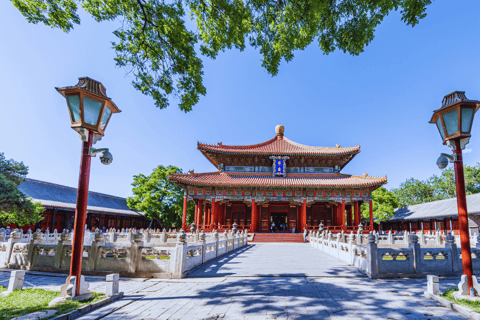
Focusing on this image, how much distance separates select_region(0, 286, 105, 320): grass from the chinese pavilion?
1633cm

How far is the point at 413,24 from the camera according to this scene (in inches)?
163

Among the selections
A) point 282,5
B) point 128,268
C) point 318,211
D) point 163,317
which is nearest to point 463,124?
point 282,5

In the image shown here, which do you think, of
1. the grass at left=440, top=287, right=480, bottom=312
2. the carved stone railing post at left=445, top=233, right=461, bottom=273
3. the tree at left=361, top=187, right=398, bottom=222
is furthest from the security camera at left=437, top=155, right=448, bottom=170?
the tree at left=361, top=187, right=398, bottom=222

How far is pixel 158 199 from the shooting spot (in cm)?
3177

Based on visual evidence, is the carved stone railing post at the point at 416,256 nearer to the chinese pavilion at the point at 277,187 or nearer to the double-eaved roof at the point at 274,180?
the chinese pavilion at the point at 277,187

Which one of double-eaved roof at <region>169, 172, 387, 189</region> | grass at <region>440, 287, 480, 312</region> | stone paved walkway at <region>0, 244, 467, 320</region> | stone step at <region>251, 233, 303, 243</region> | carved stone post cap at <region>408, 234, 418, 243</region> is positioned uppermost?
double-eaved roof at <region>169, 172, 387, 189</region>

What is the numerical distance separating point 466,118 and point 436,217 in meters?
25.7

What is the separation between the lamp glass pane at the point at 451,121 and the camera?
4816mm

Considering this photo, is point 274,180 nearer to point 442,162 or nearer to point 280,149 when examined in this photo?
point 280,149

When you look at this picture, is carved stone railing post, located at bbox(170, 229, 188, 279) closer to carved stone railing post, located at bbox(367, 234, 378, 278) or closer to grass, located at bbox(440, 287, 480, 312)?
carved stone railing post, located at bbox(367, 234, 378, 278)

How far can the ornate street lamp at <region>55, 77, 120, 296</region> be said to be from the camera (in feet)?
13.7

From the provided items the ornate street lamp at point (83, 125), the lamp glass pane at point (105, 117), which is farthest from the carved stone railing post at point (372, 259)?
the lamp glass pane at point (105, 117)

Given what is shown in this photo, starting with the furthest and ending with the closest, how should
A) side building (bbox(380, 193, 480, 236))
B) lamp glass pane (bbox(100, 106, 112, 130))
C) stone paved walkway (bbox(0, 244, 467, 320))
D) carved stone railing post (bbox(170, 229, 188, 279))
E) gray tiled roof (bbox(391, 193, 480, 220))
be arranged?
gray tiled roof (bbox(391, 193, 480, 220)) → side building (bbox(380, 193, 480, 236)) → carved stone railing post (bbox(170, 229, 188, 279)) → lamp glass pane (bbox(100, 106, 112, 130)) → stone paved walkway (bbox(0, 244, 467, 320))

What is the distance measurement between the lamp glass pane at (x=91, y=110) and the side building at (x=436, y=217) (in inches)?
1030
